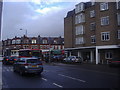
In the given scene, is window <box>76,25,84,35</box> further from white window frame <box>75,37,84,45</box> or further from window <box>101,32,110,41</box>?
window <box>101,32,110,41</box>

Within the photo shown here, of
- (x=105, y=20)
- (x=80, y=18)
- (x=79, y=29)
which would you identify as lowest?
(x=79, y=29)

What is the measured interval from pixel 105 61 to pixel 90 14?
1175 centimetres

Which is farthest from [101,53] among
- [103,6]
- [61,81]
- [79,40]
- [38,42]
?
[38,42]

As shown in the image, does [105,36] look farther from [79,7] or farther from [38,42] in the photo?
[38,42]

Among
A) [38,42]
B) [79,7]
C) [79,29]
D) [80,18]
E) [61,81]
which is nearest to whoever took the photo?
[61,81]

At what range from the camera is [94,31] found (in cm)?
3900

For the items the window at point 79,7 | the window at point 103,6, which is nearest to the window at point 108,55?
the window at point 103,6

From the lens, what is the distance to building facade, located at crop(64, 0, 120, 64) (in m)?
33.0

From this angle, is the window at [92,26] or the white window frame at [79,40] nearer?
Result: the window at [92,26]

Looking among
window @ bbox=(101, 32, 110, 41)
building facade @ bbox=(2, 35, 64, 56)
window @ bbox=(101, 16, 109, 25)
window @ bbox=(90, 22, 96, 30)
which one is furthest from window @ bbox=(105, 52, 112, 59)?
building facade @ bbox=(2, 35, 64, 56)

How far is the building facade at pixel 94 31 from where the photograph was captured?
3297 centimetres

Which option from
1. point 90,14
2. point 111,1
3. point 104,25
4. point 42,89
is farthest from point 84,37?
point 42,89

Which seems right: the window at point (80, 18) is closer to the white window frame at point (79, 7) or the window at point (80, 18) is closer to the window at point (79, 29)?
the white window frame at point (79, 7)

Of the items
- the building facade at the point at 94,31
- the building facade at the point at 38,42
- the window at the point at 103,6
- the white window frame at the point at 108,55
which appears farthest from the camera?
the building facade at the point at 38,42
